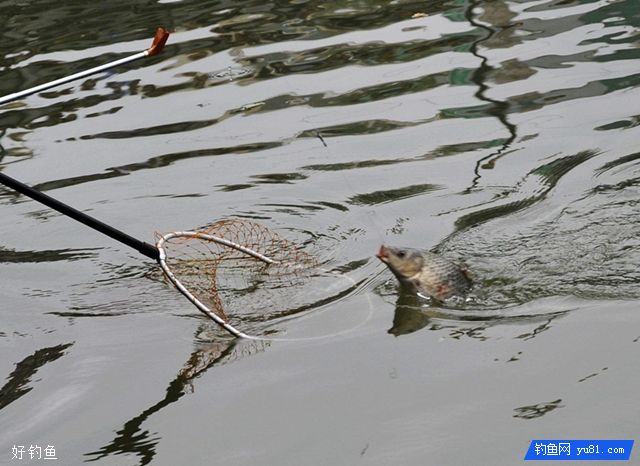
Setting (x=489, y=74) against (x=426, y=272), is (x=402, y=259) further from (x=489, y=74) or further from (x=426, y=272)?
(x=489, y=74)

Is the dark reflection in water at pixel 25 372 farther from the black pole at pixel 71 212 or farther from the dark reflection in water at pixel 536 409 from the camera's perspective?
the dark reflection in water at pixel 536 409

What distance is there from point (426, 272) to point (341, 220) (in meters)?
1.54

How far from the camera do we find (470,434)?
4820mm

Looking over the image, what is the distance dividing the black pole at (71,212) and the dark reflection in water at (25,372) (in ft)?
2.93

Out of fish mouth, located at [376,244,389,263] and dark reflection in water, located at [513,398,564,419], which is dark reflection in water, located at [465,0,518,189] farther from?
dark reflection in water, located at [513,398,564,419]

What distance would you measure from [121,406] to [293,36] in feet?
24.1

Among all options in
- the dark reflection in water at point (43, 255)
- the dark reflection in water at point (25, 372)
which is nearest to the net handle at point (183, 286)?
the dark reflection in water at point (25, 372)

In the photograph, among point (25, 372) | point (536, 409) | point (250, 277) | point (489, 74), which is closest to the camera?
point (536, 409)

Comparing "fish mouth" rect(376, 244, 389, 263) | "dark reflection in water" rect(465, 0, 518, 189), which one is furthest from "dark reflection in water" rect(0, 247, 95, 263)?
"dark reflection in water" rect(465, 0, 518, 189)

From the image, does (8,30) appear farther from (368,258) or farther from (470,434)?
(470,434)

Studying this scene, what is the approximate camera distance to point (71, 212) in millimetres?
5375

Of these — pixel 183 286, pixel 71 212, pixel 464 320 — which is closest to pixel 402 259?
pixel 464 320

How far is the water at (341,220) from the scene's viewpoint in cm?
513

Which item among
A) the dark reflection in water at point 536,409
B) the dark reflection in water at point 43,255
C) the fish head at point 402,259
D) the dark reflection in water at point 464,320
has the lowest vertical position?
the dark reflection in water at point 464,320
